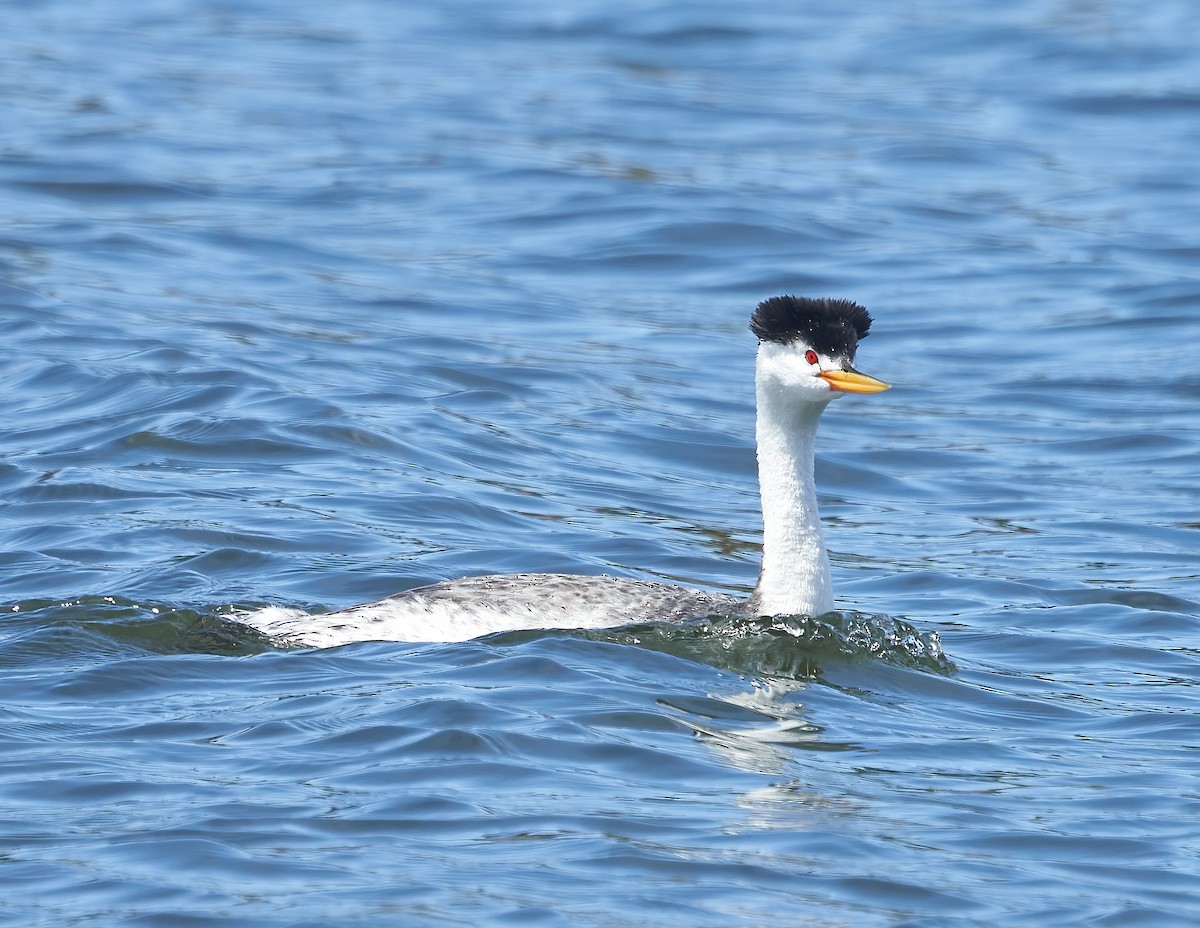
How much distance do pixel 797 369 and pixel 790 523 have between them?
3.03ft

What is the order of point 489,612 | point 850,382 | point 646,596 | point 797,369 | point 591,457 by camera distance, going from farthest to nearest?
point 591,457, point 646,596, point 489,612, point 797,369, point 850,382

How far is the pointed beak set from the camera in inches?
412

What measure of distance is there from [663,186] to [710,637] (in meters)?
15.8

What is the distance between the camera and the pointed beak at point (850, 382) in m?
10.5

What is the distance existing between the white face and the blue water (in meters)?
1.34

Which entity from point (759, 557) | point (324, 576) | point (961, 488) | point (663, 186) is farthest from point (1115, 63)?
point (324, 576)

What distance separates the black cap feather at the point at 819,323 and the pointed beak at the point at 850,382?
9 cm

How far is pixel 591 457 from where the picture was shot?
1681 cm

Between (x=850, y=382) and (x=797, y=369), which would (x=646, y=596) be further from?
(x=850, y=382)

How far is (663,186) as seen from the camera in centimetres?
2652

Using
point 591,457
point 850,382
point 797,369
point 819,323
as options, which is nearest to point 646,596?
point 797,369

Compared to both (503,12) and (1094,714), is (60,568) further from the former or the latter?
(503,12)

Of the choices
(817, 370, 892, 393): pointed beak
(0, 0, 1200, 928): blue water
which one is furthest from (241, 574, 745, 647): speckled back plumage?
(817, 370, 892, 393): pointed beak

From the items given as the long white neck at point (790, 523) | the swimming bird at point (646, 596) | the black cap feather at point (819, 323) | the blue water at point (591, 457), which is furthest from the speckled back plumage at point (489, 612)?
the black cap feather at point (819, 323)
